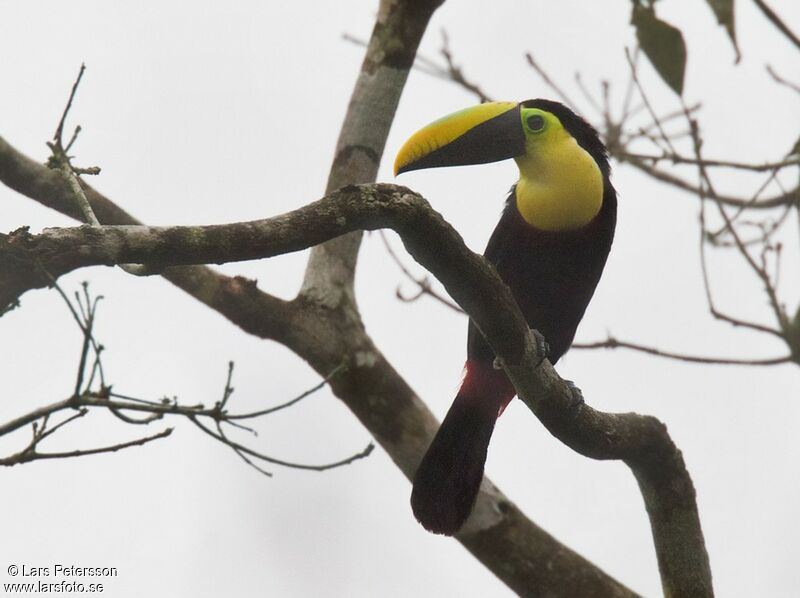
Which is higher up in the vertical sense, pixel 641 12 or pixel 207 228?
pixel 641 12

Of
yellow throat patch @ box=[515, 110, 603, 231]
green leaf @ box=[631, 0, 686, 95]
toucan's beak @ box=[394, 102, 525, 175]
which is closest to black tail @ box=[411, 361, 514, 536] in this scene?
yellow throat patch @ box=[515, 110, 603, 231]

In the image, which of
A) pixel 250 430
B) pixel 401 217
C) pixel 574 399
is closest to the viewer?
pixel 401 217

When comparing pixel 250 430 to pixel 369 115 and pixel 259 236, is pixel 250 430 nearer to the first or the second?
pixel 259 236

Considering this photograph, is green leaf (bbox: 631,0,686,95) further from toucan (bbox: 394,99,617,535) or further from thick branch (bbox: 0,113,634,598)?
thick branch (bbox: 0,113,634,598)

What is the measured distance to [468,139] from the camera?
3.92 meters

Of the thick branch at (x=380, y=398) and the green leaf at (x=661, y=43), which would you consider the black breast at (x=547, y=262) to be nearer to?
the thick branch at (x=380, y=398)

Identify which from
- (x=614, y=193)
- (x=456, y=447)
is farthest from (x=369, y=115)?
(x=456, y=447)

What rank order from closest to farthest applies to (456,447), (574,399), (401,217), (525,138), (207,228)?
1. (207,228)
2. (401,217)
3. (574,399)
4. (456,447)
5. (525,138)

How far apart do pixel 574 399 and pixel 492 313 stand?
0.66 meters

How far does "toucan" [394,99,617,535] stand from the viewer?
378 cm

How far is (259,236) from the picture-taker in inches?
85.1

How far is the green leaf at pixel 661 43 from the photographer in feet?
9.84

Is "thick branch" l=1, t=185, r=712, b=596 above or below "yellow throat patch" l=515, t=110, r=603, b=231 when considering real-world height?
below

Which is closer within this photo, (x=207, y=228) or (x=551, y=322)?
(x=207, y=228)
